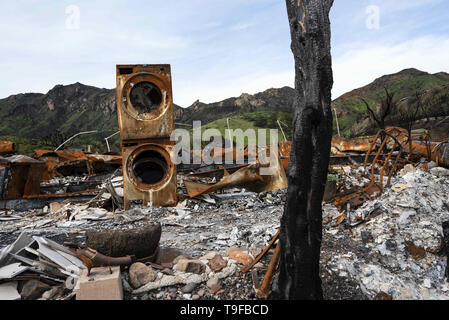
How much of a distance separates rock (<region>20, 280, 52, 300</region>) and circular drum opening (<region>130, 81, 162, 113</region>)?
4.09m

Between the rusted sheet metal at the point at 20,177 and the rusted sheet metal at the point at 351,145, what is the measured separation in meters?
11.7

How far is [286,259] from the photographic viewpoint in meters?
2.24

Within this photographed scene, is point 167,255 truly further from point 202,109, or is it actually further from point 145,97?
point 202,109

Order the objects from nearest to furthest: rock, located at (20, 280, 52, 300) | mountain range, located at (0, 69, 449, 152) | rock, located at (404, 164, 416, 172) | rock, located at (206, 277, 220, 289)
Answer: rock, located at (20, 280, 52, 300)
rock, located at (206, 277, 220, 289)
rock, located at (404, 164, 416, 172)
mountain range, located at (0, 69, 449, 152)

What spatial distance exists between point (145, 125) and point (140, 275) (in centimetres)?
381

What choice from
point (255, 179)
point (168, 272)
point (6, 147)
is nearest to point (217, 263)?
point (168, 272)

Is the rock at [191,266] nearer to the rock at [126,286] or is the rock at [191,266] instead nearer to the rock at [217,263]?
the rock at [217,263]

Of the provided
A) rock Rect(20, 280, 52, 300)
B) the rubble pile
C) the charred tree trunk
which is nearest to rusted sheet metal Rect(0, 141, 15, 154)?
rock Rect(20, 280, 52, 300)

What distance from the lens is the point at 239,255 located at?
316 centimetres

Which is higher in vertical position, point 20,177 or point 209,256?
point 20,177

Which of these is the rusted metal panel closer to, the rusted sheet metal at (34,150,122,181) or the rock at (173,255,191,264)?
the rock at (173,255,191,264)

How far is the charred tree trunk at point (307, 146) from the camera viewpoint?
208 cm

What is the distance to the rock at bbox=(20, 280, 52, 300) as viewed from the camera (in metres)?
2.37
